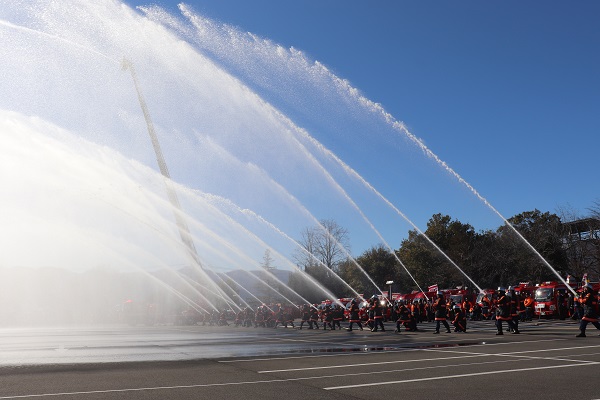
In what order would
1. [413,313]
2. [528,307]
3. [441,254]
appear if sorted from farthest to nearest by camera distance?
[441,254], [528,307], [413,313]

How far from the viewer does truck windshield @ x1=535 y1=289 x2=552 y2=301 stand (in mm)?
38156

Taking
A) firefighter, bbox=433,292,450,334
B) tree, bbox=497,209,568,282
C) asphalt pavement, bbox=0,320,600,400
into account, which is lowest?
asphalt pavement, bbox=0,320,600,400

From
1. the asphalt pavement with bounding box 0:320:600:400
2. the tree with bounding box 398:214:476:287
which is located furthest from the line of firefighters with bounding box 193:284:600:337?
the tree with bounding box 398:214:476:287

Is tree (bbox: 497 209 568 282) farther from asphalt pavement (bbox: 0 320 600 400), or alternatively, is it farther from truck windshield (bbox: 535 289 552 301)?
asphalt pavement (bbox: 0 320 600 400)

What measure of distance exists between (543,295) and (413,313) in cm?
1452

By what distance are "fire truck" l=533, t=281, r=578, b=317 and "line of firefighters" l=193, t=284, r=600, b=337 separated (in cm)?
63

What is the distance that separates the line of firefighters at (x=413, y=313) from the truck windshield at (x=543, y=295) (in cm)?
71

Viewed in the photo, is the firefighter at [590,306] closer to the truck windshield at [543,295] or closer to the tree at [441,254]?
the truck windshield at [543,295]

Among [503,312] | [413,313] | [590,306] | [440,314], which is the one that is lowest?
[413,313]

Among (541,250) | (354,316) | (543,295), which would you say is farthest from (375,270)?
(354,316)

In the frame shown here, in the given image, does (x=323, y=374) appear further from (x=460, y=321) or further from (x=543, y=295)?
(x=543, y=295)

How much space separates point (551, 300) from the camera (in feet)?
124

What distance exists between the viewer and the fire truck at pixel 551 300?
37812 millimetres

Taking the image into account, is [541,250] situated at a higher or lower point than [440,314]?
higher
